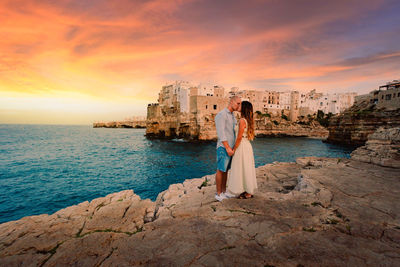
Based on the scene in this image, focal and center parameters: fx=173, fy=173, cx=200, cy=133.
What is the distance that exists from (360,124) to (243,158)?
144 feet

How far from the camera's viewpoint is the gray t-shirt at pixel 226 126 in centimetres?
413

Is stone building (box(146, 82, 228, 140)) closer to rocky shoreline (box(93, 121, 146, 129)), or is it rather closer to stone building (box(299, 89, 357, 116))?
stone building (box(299, 89, 357, 116))

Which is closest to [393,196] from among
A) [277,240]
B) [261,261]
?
[277,240]

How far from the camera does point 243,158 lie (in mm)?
4121

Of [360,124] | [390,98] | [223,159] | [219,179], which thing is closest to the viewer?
[223,159]

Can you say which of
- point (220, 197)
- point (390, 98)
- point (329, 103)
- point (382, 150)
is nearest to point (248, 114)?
→ point (220, 197)

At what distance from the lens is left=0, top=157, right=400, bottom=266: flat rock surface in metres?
2.30

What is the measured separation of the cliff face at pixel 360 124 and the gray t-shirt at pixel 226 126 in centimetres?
3817

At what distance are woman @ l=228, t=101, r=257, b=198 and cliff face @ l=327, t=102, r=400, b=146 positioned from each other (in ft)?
125

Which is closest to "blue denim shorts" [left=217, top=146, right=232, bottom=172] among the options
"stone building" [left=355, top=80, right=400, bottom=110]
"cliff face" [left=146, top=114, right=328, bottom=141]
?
"cliff face" [left=146, top=114, right=328, bottom=141]

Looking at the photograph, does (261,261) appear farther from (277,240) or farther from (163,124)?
(163,124)

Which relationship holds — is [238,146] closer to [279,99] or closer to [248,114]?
[248,114]

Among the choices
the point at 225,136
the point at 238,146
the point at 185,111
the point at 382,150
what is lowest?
the point at 382,150

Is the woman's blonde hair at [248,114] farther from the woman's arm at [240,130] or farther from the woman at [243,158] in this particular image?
the woman's arm at [240,130]
